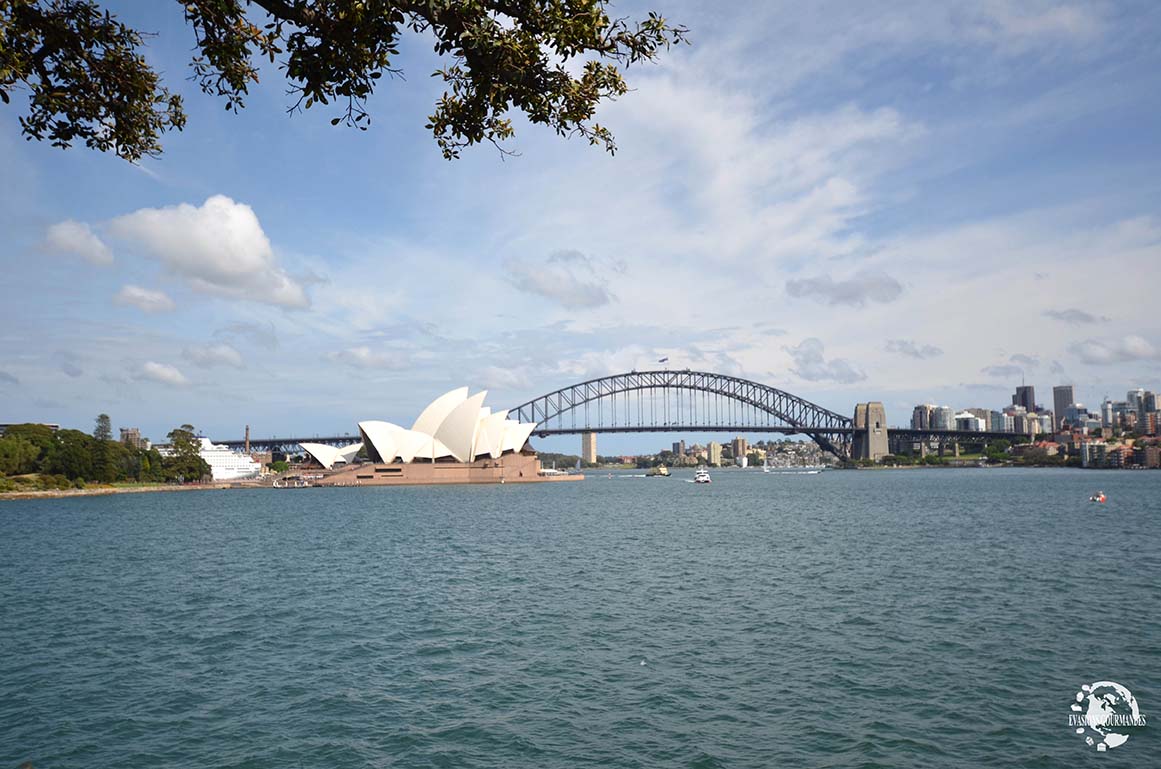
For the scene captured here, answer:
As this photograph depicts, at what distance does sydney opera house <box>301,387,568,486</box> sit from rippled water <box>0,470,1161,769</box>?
71.1 meters

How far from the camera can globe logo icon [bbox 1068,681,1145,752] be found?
10.3m

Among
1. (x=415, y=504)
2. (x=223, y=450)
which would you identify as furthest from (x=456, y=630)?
(x=223, y=450)

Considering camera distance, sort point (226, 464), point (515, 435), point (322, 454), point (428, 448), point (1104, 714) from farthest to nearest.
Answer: point (226, 464), point (322, 454), point (515, 435), point (428, 448), point (1104, 714)

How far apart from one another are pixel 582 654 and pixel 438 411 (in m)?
91.7

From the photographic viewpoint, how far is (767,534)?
3444cm

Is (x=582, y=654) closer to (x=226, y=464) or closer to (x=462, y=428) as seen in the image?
(x=462, y=428)

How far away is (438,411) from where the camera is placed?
104m

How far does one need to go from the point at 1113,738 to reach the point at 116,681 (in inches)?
588

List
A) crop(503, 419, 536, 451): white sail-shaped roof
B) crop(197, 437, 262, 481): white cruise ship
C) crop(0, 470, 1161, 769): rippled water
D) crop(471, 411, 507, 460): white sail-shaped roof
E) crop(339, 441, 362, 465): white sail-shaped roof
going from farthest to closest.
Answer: crop(197, 437, 262, 481): white cruise ship, crop(339, 441, 362, 465): white sail-shaped roof, crop(503, 419, 536, 451): white sail-shaped roof, crop(471, 411, 507, 460): white sail-shaped roof, crop(0, 470, 1161, 769): rippled water

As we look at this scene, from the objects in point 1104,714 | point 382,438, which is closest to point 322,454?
point 382,438

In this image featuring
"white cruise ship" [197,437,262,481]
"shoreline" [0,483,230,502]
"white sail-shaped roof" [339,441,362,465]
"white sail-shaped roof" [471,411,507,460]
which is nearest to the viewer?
"shoreline" [0,483,230,502]

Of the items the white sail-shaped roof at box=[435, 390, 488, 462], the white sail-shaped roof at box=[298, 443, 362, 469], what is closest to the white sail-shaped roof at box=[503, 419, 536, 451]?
the white sail-shaped roof at box=[435, 390, 488, 462]

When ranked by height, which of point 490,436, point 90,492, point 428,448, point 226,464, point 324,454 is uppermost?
point 490,436

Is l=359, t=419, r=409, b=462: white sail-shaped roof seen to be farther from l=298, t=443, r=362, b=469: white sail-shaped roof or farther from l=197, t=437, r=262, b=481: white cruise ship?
l=197, t=437, r=262, b=481: white cruise ship
